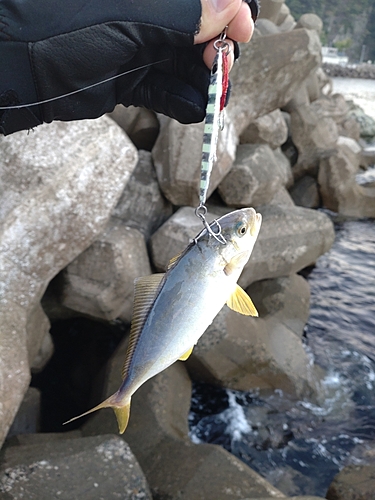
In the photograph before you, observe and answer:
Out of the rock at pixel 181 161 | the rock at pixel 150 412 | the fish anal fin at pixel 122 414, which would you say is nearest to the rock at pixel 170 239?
the rock at pixel 181 161

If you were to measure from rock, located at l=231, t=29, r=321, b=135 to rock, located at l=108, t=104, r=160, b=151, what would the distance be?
3.48 feet

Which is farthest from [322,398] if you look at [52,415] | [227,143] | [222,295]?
[222,295]

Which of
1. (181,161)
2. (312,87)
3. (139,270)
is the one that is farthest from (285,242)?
(312,87)

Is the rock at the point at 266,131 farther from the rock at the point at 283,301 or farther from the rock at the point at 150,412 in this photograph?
the rock at the point at 150,412

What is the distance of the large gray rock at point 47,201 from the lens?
12.4 ft

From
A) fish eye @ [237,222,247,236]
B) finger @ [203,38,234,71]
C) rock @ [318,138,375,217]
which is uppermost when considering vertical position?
finger @ [203,38,234,71]

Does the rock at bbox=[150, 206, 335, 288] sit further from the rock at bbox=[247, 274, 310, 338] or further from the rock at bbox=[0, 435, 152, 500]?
the rock at bbox=[0, 435, 152, 500]

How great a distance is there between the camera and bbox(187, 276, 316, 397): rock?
15.7 ft

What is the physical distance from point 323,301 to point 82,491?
5.31m

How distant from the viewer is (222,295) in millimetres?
1776

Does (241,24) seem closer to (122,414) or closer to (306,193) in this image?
(122,414)

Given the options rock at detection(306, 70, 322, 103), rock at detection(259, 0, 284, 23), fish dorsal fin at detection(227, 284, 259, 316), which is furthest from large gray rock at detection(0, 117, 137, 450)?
rock at detection(259, 0, 284, 23)

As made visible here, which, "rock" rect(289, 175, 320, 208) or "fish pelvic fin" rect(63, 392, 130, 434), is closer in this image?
"fish pelvic fin" rect(63, 392, 130, 434)

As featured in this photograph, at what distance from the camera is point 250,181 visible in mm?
6250
